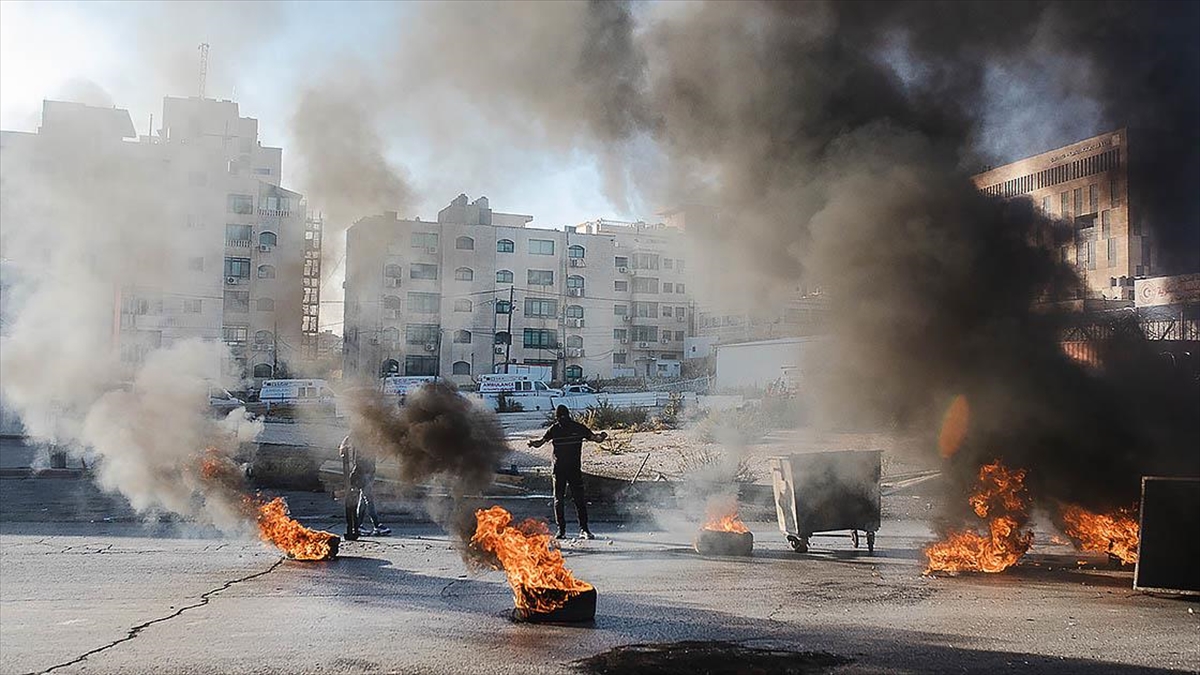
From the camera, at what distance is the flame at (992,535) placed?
9.79m

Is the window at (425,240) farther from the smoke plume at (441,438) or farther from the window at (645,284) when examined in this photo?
the window at (645,284)

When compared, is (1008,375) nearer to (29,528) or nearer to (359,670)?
(359,670)

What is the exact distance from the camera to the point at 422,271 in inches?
579

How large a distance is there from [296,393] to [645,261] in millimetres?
8954

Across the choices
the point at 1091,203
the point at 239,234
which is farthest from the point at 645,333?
the point at 239,234

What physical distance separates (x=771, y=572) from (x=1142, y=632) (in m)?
3.66

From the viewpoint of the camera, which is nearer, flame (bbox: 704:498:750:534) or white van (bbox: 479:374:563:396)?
flame (bbox: 704:498:750:534)

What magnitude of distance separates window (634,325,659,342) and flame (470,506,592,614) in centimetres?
1685

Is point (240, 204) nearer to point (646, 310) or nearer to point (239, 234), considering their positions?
point (239, 234)

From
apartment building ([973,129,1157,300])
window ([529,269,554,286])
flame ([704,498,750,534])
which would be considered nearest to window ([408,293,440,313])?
window ([529,269,554,286])

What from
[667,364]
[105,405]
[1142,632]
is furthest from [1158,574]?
[667,364]

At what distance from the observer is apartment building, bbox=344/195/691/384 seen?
46.0 ft

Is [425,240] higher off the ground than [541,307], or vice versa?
[425,240]

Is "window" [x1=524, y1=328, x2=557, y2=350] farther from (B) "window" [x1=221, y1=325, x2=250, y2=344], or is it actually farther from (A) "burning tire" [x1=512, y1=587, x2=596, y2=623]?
(A) "burning tire" [x1=512, y1=587, x2=596, y2=623]
